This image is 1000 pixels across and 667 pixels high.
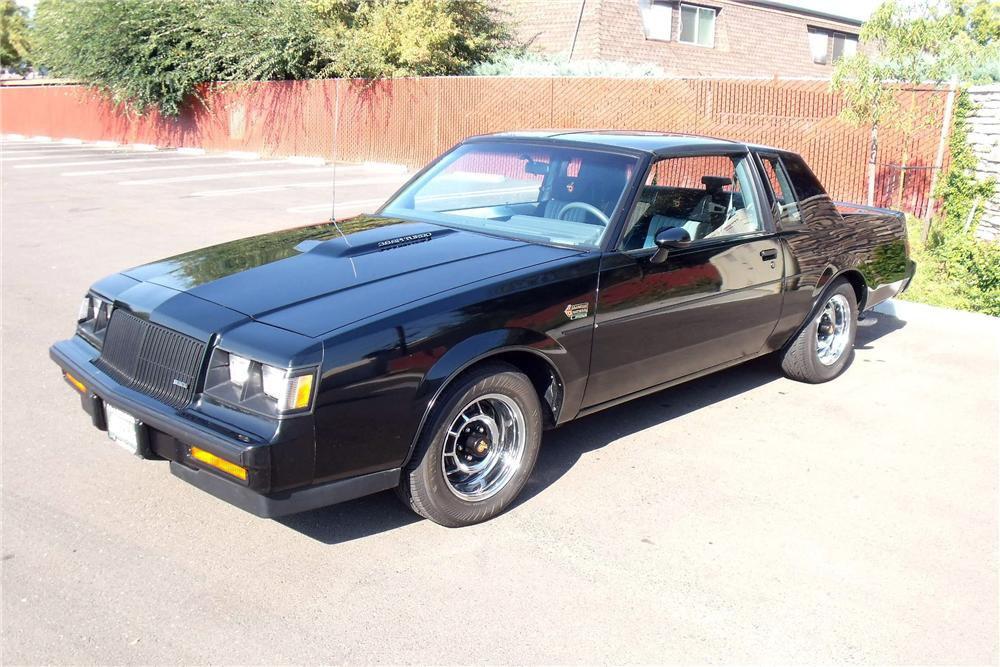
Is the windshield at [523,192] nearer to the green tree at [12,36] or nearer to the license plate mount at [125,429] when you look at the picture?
the license plate mount at [125,429]

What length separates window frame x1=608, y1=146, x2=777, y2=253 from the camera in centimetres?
465

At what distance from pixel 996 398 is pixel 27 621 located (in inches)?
225

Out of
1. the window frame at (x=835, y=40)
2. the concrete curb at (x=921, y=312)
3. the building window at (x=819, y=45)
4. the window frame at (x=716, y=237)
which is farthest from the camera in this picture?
the window frame at (x=835, y=40)

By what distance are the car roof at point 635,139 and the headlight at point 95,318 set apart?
2.41 metres

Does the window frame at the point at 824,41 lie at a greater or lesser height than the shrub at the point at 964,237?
greater

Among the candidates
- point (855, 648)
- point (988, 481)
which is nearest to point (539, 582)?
point (855, 648)

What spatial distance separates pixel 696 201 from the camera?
5.34 m

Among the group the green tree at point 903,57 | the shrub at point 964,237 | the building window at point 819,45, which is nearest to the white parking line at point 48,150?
the building window at point 819,45

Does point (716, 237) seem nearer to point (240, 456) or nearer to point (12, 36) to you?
point (240, 456)

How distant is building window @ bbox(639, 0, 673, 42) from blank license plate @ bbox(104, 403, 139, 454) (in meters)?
24.7

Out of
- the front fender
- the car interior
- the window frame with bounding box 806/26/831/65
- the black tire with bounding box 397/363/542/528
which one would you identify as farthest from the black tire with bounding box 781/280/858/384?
the window frame with bounding box 806/26/831/65

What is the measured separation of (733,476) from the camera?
15.5 ft

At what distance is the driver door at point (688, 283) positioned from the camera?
4.59m

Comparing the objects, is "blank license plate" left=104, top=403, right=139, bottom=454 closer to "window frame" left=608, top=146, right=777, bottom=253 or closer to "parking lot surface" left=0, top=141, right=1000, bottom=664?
"parking lot surface" left=0, top=141, right=1000, bottom=664
